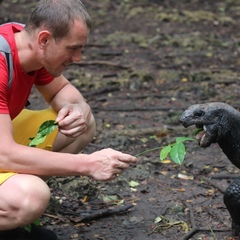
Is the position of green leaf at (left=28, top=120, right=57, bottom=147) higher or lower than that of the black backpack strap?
lower

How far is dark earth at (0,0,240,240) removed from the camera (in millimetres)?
4078

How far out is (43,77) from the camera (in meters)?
3.92

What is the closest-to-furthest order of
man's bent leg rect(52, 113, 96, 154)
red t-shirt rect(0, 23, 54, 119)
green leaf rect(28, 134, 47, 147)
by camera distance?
red t-shirt rect(0, 23, 54, 119) → green leaf rect(28, 134, 47, 147) → man's bent leg rect(52, 113, 96, 154)

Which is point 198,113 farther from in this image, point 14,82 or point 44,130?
point 14,82

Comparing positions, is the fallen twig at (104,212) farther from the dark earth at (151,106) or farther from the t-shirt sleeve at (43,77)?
the t-shirt sleeve at (43,77)

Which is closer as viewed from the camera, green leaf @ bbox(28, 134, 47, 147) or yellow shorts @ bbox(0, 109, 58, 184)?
→ green leaf @ bbox(28, 134, 47, 147)

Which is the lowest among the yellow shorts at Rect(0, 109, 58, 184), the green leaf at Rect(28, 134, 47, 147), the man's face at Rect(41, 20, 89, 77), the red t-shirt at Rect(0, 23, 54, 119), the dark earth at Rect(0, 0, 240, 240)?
the dark earth at Rect(0, 0, 240, 240)

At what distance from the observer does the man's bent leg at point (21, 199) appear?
10.6ft

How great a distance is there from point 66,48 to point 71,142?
0.82 metres

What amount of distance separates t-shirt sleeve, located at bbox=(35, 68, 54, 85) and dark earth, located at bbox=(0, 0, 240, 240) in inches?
32.7

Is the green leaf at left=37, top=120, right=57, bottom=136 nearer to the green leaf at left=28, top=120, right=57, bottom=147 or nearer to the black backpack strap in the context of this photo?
the green leaf at left=28, top=120, right=57, bottom=147

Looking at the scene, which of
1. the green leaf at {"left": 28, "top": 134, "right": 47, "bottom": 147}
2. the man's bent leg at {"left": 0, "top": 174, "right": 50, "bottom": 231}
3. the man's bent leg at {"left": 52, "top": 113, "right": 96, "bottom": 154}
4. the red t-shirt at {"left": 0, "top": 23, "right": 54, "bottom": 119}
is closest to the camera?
the man's bent leg at {"left": 0, "top": 174, "right": 50, "bottom": 231}

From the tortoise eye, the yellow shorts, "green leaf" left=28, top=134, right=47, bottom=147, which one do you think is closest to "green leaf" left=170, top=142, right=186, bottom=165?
the tortoise eye

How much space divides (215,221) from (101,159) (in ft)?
3.70
